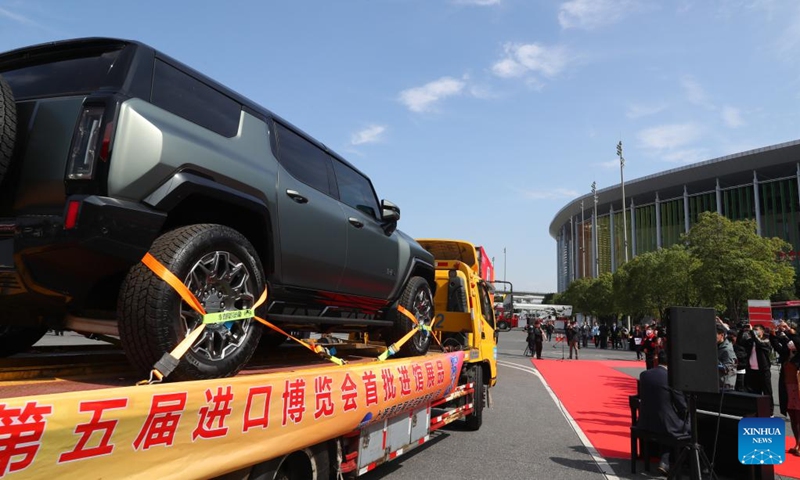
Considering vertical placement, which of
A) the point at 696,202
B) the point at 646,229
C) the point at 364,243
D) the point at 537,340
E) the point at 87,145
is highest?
the point at 696,202

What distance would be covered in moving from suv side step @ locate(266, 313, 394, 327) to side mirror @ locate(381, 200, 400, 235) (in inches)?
32.9

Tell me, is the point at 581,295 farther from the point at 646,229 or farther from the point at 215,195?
the point at 215,195

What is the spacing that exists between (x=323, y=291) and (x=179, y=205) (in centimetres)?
134

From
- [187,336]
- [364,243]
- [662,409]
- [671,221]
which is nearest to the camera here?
[187,336]

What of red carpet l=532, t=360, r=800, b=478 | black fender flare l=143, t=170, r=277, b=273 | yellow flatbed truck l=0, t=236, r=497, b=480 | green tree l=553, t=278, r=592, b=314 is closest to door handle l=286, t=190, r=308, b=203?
black fender flare l=143, t=170, r=277, b=273

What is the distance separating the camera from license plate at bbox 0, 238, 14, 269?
250cm

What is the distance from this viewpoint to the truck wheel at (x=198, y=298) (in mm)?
2627

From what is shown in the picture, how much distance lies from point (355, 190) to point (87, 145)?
260 cm

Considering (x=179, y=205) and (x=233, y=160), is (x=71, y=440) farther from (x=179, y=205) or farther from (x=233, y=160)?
(x=233, y=160)

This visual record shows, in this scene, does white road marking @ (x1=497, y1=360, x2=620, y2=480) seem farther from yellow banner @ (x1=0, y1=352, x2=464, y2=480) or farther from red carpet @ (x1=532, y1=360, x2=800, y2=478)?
yellow banner @ (x1=0, y1=352, x2=464, y2=480)

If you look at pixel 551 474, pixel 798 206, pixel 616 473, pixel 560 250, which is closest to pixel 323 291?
pixel 551 474

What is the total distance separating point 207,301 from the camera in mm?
2984

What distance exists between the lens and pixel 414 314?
18.7 ft

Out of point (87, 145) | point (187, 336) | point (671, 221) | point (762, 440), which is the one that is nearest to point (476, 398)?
point (762, 440)
